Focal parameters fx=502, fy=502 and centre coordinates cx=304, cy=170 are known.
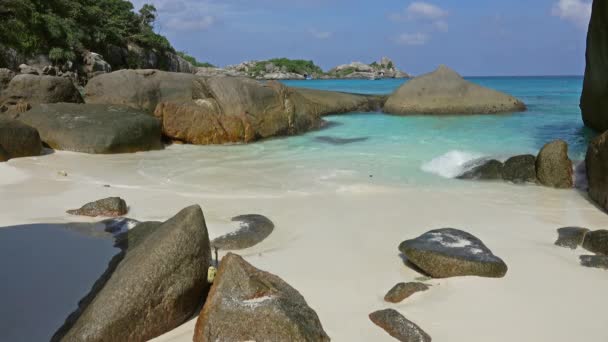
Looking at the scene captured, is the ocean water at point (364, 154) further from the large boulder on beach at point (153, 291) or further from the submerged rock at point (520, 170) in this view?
the large boulder on beach at point (153, 291)

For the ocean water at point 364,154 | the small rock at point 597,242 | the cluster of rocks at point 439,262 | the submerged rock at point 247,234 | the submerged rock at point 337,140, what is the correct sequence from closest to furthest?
the cluster of rocks at point 439,262 < the small rock at point 597,242 < the submerged rock at point 247,234 < the ocean water at point 364,154 < the submerged rock at point 337,140

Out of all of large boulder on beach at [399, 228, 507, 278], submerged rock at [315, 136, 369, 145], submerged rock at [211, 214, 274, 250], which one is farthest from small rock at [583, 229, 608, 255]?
submerged rock at [315, 136, 369, 145]

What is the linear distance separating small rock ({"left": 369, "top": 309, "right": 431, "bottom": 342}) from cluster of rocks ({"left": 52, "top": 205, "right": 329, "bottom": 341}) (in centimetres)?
44

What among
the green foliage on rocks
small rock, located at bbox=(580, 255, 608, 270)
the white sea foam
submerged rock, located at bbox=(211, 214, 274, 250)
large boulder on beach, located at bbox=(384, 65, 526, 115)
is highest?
the green foliage on rocks

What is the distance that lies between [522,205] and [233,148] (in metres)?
6.28

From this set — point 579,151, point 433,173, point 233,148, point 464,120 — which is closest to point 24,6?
point 233,148

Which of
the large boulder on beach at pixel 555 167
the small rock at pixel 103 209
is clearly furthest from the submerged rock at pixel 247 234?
the large boulder on beach at pixel 555 167

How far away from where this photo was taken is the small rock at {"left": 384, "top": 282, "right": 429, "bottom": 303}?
3.58m

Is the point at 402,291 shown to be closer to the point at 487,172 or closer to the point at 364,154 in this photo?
the point at 487,172

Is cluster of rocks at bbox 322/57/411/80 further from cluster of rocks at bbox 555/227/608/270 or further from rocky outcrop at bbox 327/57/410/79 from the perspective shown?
cluster of rocks at bbox 555/227/608/270

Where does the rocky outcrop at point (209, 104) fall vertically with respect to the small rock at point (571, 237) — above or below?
above

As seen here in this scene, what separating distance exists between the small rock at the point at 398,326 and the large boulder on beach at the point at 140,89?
31.8ft

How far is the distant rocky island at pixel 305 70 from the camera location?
83.1 metres

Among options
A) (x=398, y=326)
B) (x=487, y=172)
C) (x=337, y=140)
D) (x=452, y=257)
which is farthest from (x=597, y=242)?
(x=337, y=140)
